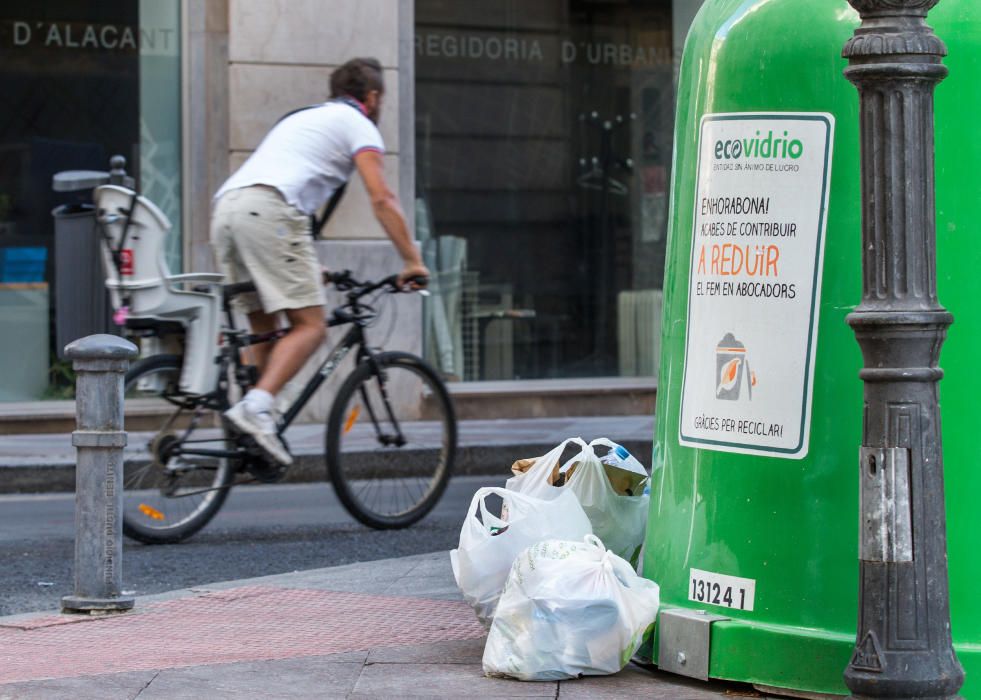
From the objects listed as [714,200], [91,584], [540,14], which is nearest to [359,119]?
[91,584]

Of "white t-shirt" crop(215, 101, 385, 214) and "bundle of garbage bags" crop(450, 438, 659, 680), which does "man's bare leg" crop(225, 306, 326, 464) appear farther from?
"bundle of garbage bags" crop(450, 438, 659, 680)

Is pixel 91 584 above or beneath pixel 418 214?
beneath

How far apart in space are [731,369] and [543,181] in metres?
8.91

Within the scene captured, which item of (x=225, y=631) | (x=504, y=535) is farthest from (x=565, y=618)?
(x=225, y=631)

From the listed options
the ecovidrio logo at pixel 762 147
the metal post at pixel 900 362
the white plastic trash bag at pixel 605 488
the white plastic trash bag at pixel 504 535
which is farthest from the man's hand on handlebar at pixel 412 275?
the metal post at pixel 900 362

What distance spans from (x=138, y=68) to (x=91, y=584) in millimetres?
7191

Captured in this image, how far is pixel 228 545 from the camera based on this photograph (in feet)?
22.5

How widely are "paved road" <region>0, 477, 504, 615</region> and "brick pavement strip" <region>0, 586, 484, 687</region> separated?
1.89 ft

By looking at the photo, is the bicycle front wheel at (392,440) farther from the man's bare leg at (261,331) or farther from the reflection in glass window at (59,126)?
the reflection in glass window at (59,126)

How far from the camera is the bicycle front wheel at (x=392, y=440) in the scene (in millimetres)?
7066

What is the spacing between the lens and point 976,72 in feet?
12.3

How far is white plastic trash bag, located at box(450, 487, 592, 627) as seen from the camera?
4305mm

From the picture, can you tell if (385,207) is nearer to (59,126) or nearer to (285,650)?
(285,650)

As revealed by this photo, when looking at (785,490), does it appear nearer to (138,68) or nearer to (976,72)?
(976,72)
